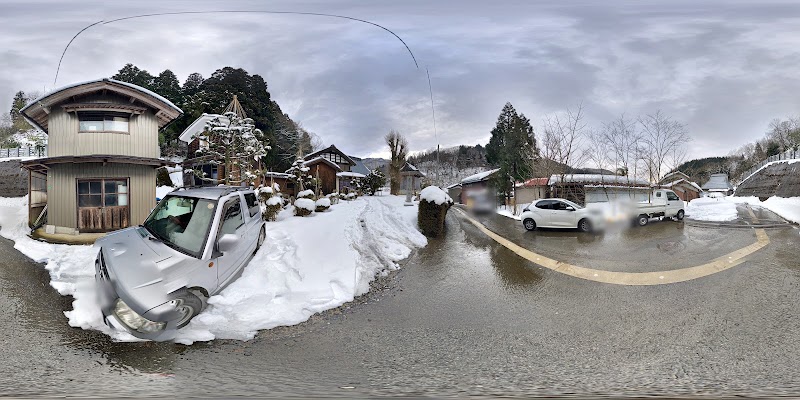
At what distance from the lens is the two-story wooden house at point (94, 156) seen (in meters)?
9.89

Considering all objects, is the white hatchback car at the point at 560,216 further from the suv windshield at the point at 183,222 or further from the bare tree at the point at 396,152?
the bare tree at the point at 396,152

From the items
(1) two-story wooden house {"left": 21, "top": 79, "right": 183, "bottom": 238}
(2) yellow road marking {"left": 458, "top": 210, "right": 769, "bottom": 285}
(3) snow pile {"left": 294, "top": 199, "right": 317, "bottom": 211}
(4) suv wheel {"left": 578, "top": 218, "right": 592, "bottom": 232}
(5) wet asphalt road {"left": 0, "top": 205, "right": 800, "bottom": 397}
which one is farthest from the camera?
(3) snow pile {"left": 294, "top": 199, "right": 317, "bottom": 211}

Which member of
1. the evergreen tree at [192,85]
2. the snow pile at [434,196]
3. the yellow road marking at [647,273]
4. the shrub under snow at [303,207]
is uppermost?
the evergreen tree at [192,85]

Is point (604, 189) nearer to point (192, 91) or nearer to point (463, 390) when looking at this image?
point (463, 390)

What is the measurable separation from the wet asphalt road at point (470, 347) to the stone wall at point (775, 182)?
21584mm

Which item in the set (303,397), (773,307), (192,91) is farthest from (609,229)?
(192,91)

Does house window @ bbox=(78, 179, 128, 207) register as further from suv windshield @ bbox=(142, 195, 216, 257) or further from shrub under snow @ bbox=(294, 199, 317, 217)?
suv windshield @ bbox=(142, 195, 216, 257)

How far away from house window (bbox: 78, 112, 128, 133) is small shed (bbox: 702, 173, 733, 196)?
180 feet

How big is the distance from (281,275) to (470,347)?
9.41 ft

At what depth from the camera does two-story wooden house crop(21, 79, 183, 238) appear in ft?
32.4

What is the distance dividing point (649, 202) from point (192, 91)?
25326mm

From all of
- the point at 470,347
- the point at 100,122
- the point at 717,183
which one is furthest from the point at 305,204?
the point at 717,183

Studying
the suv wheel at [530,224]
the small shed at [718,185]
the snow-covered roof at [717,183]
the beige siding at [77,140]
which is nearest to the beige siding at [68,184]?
the beige siding at [77,140]

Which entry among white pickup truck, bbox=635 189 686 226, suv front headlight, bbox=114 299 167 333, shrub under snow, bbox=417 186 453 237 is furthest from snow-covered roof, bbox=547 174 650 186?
suv front headlight, bbox=114 299 167 333
